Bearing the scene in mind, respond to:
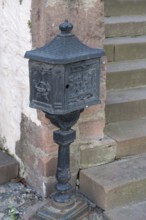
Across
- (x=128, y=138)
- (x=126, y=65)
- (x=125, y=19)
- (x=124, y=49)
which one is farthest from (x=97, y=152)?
(x=125, y=19)

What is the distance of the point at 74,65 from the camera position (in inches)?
105

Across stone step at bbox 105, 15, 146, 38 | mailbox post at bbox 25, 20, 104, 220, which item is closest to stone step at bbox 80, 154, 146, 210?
mailbox post at bbox 25, 20, 104, 220

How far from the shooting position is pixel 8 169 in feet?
11.8

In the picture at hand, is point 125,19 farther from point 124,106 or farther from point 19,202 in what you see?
point 19,202

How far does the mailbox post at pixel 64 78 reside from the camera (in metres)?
2.62

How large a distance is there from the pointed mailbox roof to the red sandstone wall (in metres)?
0.32

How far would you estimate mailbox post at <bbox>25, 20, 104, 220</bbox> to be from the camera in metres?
2.62

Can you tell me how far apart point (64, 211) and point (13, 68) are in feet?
3.64

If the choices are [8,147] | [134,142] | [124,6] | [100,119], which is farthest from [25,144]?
[124,6]

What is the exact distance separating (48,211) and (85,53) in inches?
43.3

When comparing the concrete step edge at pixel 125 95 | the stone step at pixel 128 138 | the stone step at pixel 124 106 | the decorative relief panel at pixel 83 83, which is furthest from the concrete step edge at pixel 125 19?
the decorative relief panel at pixel 83 83

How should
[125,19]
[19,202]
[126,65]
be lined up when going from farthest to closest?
1. [125,19]
2. [126,65]
3. [19,202]

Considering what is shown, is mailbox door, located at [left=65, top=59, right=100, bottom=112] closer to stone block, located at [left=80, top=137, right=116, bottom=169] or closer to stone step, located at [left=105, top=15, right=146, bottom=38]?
stone block, located at [left=80, top=137, right=116, bottom=169]

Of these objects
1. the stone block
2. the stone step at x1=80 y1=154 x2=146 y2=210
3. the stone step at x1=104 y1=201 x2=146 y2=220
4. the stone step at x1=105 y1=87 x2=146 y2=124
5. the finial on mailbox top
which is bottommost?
the stone step at x1=104 y1=201 x2=146 y2=220
